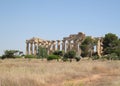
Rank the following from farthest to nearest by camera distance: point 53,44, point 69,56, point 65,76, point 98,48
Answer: point 53,44 < point 98,48 < point 69,56 < point 65,76

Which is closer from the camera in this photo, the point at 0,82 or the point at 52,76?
the point at 0,82

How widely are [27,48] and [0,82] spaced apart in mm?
98322

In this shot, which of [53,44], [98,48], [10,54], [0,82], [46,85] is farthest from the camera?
[53,44]

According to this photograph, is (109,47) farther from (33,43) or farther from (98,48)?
(33,43)

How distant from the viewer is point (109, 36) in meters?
85.6

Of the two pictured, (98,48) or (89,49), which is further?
(98,48)

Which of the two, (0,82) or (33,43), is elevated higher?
(33,43)

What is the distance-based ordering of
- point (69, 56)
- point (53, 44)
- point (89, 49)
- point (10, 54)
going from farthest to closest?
1. point (53, 44)
2. point (89, 49)
3. point (10, 54)
4. point (69, 56)

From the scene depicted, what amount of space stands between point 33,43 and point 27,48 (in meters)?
3.08

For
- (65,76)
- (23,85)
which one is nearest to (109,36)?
(65,76)

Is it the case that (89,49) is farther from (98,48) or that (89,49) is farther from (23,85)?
(23,85)

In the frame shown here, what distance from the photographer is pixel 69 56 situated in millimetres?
64750

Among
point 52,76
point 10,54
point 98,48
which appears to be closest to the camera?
point 52,76

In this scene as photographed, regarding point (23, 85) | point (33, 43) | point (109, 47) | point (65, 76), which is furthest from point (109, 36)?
point (23, 85)
